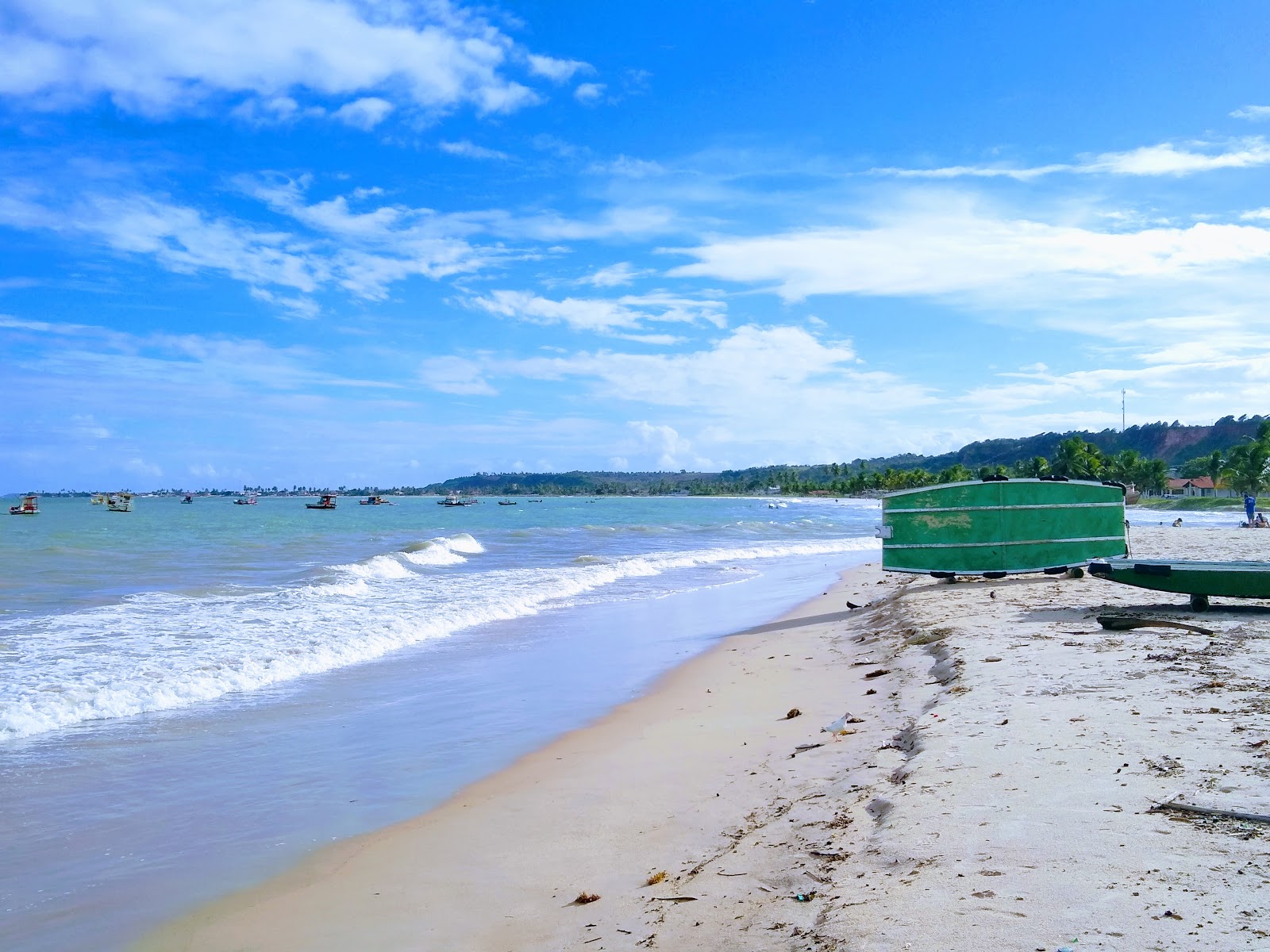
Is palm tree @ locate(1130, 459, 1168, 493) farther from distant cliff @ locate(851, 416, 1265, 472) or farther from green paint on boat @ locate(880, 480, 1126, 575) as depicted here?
green paint on boat @ locate(880, 480, 1126, 575)

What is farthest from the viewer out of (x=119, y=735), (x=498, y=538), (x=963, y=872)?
(x=498, y=538)

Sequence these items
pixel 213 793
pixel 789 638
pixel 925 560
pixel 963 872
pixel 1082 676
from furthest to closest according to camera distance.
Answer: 1. pixel 925 560
2. pixel 789 638
3. pixel 1082 676
4. pixel 213 793
5. pixel 963 872

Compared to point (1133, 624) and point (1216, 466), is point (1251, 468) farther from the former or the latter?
point (1133, 624)

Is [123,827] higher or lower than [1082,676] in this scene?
lower

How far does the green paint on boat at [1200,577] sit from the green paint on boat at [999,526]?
194 inches

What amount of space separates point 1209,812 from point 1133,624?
5.77 meters

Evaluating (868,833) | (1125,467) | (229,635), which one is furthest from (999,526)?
(1125,467)

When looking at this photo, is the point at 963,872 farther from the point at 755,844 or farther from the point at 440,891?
the point at 440,891

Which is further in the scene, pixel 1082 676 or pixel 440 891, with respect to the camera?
pixel 1082 676

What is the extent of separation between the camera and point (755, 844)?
15.2ft

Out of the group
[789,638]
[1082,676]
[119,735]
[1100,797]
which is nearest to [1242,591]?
[1082,676]

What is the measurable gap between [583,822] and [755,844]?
1.35 metres

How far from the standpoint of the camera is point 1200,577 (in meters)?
9.95

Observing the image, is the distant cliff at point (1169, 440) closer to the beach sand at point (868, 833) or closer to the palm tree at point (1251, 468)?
the palm tree at point (1251, 468)
